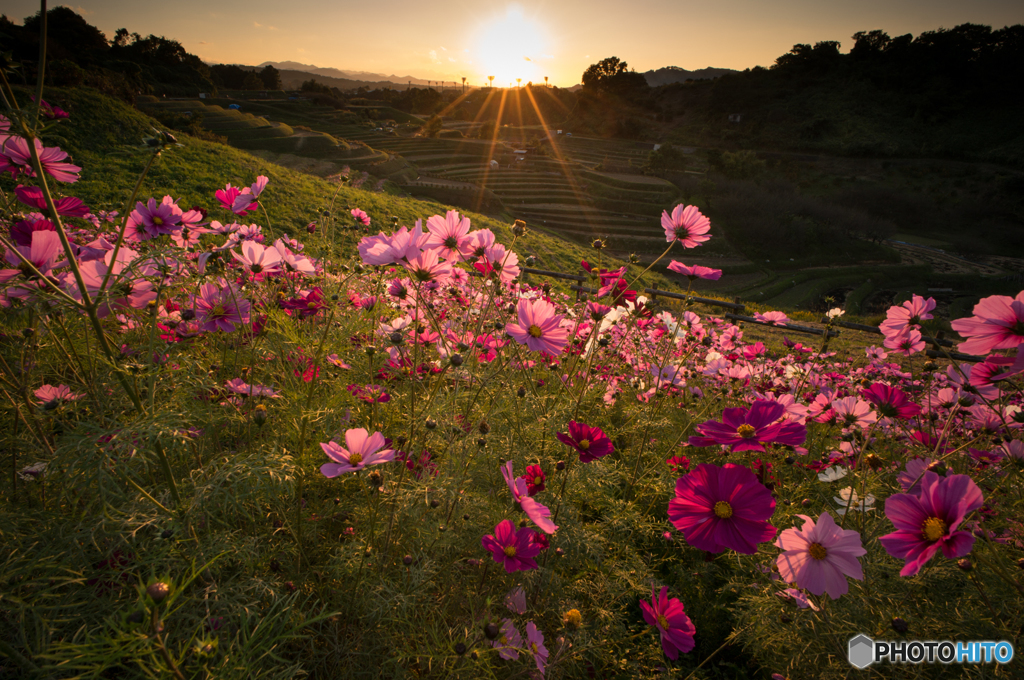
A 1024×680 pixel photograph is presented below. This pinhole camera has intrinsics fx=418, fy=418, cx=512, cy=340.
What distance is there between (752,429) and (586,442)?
0.41m

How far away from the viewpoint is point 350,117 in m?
43.0

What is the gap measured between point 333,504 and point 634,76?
256ft

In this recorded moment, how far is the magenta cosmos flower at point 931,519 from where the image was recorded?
76 centimetres

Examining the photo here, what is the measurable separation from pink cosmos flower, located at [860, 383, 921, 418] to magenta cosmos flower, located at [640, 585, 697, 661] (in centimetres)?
87

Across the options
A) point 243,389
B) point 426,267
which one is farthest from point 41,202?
point 426,267

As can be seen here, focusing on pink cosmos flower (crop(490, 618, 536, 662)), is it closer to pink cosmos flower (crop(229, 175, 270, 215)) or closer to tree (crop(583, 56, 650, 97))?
pink cosmos flower (crop(229, 175, 270, 215))

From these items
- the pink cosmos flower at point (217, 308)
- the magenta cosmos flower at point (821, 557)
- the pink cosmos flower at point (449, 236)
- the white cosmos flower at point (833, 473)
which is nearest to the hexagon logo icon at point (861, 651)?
the magenta cosmos flower at point (821, 557)

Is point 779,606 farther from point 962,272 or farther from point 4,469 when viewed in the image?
point 962,272

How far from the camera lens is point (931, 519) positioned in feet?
2.75

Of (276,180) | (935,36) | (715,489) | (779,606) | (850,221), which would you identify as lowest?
(779,606)

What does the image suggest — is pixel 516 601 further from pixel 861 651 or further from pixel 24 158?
pixel 24 158

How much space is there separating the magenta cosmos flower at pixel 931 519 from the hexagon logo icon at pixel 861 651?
1.01ft

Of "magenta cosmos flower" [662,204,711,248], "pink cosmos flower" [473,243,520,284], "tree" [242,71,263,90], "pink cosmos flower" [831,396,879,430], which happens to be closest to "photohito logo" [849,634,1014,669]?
"pink cosmos flower" [831,396,879,430]

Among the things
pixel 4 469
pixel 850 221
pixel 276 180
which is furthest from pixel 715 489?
pixel 850 221
